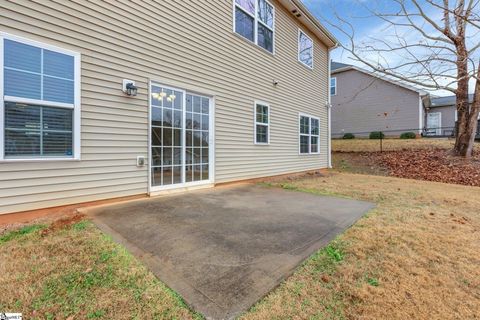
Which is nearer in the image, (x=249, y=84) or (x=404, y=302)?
(x=404, y=302)

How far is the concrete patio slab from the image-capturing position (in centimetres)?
185

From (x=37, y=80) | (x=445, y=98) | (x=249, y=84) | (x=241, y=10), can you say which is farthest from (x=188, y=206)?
(x=445, y=98)

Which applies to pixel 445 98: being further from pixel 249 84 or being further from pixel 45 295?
pixel 45 295

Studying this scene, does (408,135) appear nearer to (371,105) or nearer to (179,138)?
(371,105)

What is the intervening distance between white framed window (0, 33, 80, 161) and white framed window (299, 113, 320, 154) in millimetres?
7510

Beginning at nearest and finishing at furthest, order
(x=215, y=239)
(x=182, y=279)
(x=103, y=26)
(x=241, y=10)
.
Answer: (x=182, y=279)
(x=215, y=239)
(x=103, y=26)
(x=241, y=10)

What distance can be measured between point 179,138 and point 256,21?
455 centimetres

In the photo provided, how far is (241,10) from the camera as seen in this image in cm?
671

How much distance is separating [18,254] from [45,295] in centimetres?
92

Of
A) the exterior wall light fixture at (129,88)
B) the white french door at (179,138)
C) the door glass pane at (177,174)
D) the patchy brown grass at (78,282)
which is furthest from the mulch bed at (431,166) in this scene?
the patchy brown grass at (78,282)

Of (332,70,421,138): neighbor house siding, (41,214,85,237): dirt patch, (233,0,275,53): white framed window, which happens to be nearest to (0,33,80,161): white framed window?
(41,214,85,237): dirt patch

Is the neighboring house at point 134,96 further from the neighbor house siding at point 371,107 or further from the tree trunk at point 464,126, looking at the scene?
the neighbor house siding at point 371,107

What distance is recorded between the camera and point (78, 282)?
189 centimetres

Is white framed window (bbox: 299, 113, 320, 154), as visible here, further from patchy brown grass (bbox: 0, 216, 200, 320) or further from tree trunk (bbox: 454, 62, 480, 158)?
patchy brown grass (bbox: 0, 216, 200, 320)
